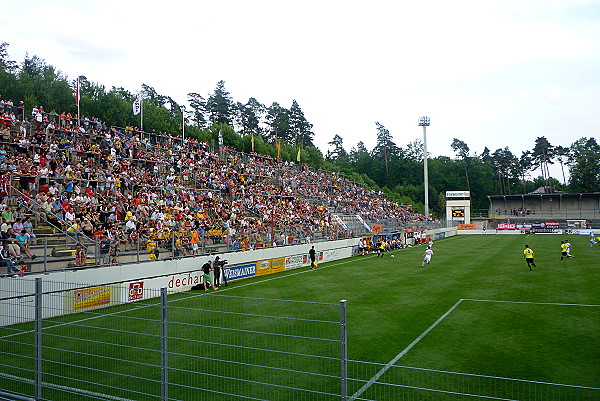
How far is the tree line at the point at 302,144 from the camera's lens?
2253 inches

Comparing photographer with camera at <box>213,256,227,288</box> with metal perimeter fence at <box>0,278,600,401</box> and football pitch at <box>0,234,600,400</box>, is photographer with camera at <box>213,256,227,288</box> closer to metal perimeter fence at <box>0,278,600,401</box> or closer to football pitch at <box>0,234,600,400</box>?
football pitch at <box>0,234,600,400</box>

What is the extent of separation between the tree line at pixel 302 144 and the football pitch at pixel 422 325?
124 ft

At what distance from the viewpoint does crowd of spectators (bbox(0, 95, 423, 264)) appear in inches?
809

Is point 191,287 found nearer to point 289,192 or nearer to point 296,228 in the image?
point 296,228

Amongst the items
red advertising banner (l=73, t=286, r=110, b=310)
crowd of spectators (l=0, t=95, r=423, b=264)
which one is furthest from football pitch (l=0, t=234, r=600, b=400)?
crowd of spectators (l=0, t=95, r=423, b=264)

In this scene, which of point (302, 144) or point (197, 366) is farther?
point (302, 144)

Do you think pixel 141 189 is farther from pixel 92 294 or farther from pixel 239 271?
pixel 92 294

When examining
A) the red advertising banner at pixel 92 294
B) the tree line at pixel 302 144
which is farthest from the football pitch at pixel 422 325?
the tree line at pixel 302 144

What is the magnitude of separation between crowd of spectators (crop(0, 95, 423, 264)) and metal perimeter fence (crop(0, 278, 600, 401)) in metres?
6.09

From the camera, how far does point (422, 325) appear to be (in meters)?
14.2

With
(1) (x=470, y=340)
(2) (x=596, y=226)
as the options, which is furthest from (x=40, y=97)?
(2) (x=596, y=226)

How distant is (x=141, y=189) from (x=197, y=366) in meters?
19.2

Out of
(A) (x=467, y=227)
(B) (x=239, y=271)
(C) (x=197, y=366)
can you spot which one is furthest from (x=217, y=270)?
(A) (x=467, y=227)

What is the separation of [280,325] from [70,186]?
47.3 feet
